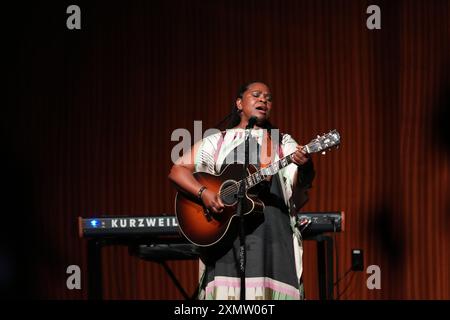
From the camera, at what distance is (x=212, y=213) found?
12.6 ft

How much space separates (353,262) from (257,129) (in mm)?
2252

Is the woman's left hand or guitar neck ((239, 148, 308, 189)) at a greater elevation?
the woman's left hand

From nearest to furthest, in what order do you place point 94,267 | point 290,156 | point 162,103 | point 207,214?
1. point 290,156
2. point 207,214
3. point 94,267
4. point 162,103

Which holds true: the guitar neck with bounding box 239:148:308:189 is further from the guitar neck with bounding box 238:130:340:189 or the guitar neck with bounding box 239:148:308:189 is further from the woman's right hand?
the woman's right hand

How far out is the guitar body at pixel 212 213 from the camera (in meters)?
3.73

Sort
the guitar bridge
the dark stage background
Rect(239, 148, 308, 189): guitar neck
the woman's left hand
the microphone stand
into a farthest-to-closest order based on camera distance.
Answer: the dark stage background → the guitar bridge → Rect(239, 148, 308, 189): guitar neck → the woman's left hand → the microphone stand

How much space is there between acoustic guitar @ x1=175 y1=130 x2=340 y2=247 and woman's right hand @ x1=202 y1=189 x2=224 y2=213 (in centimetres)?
3

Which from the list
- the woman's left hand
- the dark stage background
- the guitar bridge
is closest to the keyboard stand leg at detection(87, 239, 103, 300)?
the guitar bridge

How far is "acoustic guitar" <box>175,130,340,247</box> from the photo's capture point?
3639mm

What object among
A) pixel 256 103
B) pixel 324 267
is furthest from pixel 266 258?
pixel 324 267

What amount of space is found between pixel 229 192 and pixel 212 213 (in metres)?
0.14

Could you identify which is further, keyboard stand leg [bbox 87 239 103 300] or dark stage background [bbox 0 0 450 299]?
dark stage background [bbox 0 0 450 299]

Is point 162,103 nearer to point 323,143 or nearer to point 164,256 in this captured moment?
point 164,256
